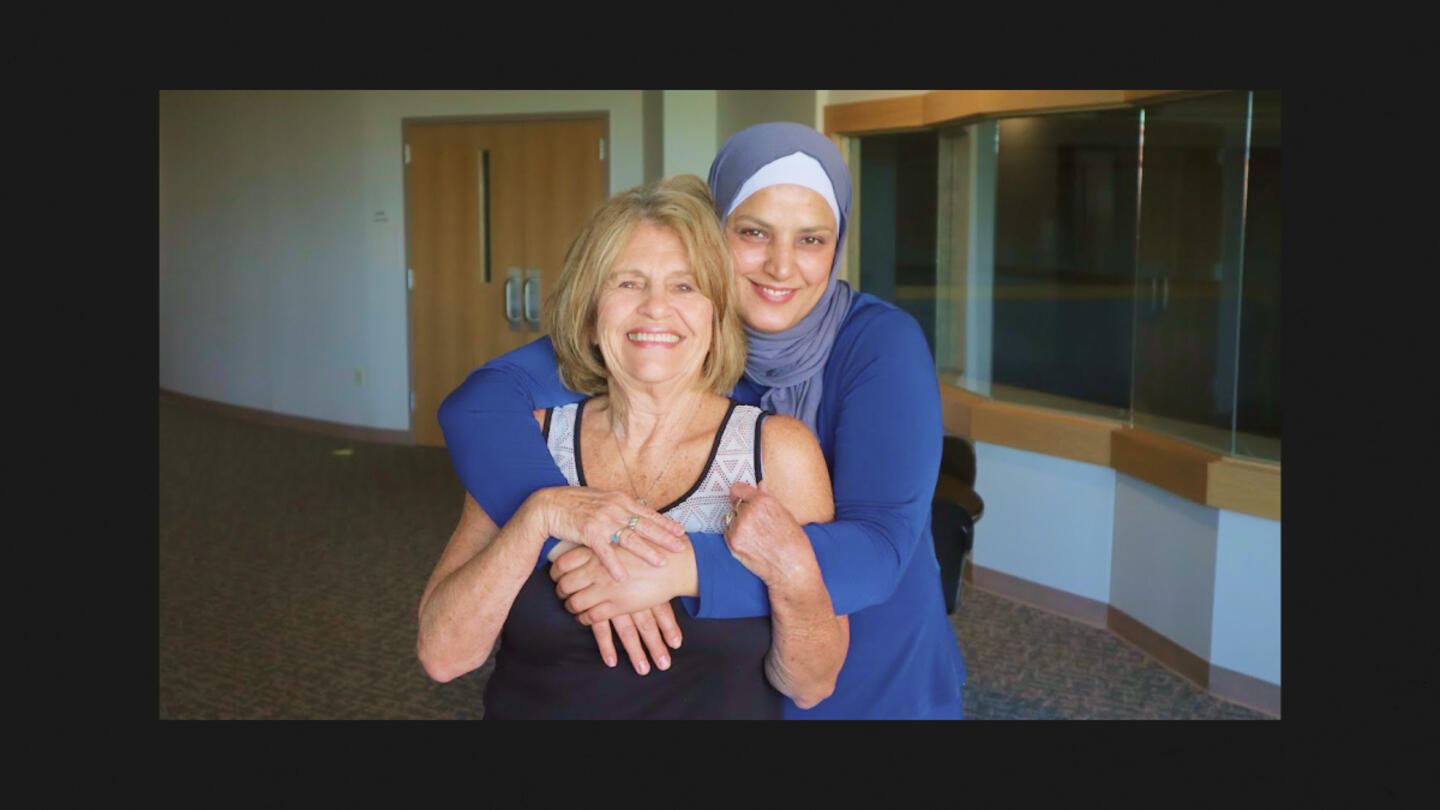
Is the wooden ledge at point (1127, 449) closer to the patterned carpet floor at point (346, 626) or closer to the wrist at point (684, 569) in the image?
the patterned carpet floor at point (346, 626)

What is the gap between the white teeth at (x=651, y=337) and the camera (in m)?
1.72

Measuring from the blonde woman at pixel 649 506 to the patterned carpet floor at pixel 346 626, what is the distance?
2.36m

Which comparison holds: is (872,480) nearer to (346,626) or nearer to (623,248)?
(623,248)

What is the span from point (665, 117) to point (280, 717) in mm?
4364

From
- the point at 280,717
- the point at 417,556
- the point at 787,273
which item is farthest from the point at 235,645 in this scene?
the point at 787,273

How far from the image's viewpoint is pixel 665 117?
23.5ft

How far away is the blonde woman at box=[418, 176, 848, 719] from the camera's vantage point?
62.4 inches

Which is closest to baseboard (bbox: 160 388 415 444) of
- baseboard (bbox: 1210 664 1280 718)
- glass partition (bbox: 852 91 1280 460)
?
glass partition (bbox: 852 91 1280 460)

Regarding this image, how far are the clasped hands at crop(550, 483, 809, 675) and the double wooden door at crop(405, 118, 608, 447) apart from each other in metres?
6.60

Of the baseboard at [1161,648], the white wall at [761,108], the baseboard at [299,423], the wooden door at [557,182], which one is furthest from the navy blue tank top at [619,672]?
the baseboard at [299,423]

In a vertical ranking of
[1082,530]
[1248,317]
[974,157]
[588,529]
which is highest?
[974,157]

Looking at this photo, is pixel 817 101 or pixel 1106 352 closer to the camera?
pixel 1106 352

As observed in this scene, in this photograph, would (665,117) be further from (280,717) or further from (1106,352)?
(280,717)

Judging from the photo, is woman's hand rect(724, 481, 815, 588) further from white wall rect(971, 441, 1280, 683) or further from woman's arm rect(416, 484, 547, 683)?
white wall rect(971, 441, 1280, 683)
